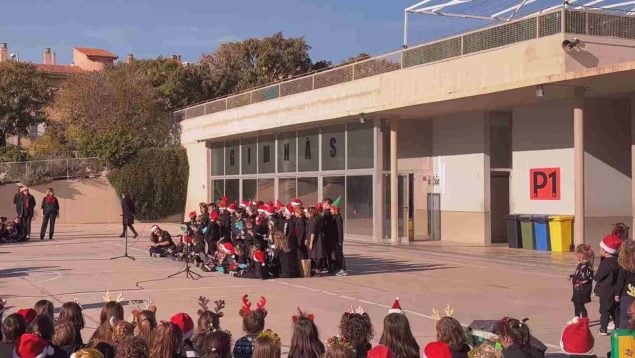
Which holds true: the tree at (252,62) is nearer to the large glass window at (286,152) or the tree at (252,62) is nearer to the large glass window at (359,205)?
the large glass window at (286,152)

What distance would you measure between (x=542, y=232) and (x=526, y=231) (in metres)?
0.72

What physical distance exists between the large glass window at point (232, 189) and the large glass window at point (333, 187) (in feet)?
26.8

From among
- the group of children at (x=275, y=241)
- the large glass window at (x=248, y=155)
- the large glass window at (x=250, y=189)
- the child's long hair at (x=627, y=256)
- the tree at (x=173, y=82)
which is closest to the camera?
the child's long hair at (x=627, y=256)

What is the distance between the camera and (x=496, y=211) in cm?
2633

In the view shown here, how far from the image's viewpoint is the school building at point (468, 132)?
785 inches

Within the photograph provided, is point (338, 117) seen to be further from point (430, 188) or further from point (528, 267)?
point (528, 267)

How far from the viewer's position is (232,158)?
124 feet

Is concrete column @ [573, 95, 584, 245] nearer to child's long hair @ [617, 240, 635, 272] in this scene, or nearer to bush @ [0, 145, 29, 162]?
child's long hair @ [617, 240, 635, 272]

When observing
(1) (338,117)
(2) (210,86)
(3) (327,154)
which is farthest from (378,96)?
(2) (210,86)

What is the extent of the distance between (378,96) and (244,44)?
34.0 meters

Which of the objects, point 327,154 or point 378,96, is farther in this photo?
point 327,154

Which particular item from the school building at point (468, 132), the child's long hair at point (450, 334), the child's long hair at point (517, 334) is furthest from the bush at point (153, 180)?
the child's long hair at point (517, 334)

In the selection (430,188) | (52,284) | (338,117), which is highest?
(338,117)

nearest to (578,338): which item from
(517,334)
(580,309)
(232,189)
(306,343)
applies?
(517,334)
